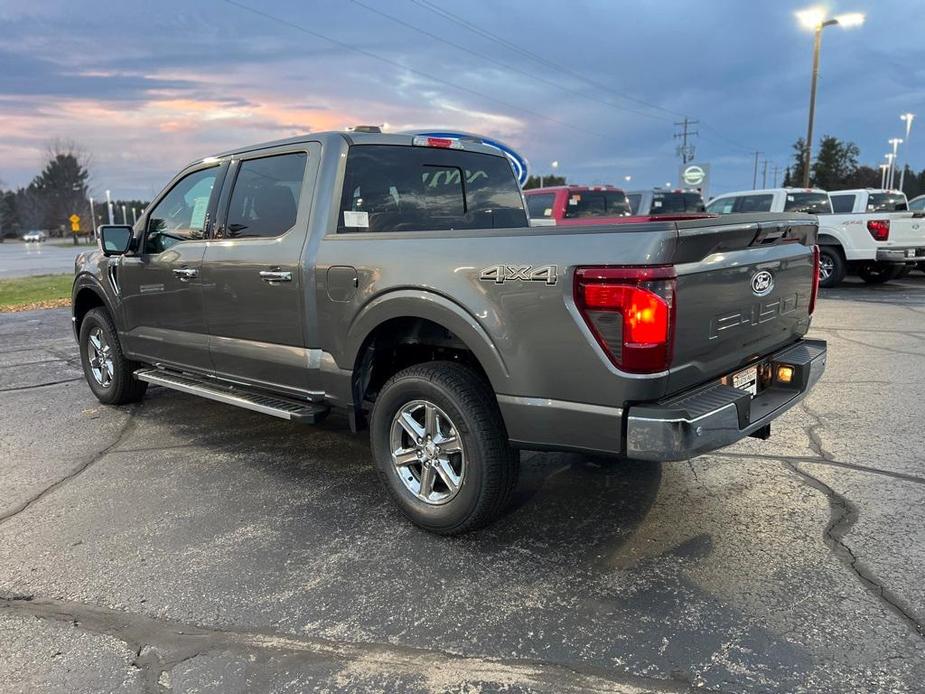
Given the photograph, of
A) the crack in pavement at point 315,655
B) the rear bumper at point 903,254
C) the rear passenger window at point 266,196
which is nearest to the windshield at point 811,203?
the rear bumper at point 903,254

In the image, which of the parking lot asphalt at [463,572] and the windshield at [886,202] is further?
the windshield at [886,202]

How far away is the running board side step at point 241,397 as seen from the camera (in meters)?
3.91

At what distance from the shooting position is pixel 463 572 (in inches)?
122

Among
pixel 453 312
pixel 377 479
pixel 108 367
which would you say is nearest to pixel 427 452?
pixel 453 312

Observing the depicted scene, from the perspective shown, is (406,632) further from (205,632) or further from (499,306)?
(499,306)

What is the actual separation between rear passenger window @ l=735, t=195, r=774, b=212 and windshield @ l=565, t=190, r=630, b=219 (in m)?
2.50

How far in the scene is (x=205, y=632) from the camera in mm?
2686

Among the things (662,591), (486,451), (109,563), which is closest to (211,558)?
(109,563)

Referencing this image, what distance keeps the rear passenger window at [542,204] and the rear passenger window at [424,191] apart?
30.3 feet

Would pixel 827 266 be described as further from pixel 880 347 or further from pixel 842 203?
pixel 880 347

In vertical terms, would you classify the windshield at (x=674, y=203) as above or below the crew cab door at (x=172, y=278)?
above

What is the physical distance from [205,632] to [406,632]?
0.79 meters

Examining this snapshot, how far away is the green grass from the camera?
1418cm

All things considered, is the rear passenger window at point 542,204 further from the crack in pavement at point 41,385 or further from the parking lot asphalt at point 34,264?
the parking lot asphalt at point 34,264
